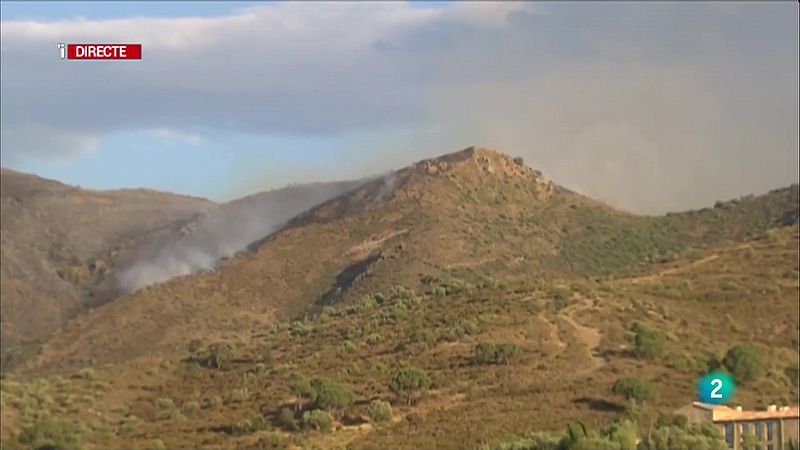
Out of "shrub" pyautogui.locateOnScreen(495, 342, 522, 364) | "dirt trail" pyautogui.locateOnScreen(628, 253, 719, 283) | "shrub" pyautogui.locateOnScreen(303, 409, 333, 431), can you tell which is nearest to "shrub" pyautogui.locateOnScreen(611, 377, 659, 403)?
"shrub" pyautogui.locateOnScreen(495, 342, 522, 364)

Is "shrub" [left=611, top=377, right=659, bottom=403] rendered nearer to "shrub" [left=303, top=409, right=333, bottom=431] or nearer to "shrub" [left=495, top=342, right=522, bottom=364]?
"shrub" [left=495, top=342, right=522, bottom=364]

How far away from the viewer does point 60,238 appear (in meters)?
137

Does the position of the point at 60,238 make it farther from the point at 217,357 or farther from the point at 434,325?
the point at 434,325

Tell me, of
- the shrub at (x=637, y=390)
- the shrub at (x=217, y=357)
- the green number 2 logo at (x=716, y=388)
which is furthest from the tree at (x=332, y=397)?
the shrub at (x=217, y=357)

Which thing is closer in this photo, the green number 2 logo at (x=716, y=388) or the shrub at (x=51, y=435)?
the green number 2 logo at (x=716, y=388)

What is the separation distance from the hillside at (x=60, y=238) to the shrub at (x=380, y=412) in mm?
59472

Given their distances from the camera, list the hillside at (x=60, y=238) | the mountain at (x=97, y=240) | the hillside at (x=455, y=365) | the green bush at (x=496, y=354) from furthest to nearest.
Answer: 1. the mountain at (x=97, y=240)
2. the hillside at (x=60, y=238)
3. the green bush at (x=496, y=354)
4. the hillside at (x=455, y=365)

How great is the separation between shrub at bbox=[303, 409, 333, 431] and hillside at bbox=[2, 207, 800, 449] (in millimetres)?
374

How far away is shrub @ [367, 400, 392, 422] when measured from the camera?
5031cm

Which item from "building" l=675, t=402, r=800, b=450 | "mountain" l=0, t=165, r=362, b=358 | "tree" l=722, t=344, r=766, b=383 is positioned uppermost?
"mountain" l=0, t=165, r=362, b=358

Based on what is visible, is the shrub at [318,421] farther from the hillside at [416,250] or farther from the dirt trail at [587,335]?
the hillside at [416,250]

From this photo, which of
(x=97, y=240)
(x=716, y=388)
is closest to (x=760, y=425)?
(x=716, y=388)

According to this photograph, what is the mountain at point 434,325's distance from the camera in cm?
5181

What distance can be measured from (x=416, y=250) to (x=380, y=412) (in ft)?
119
